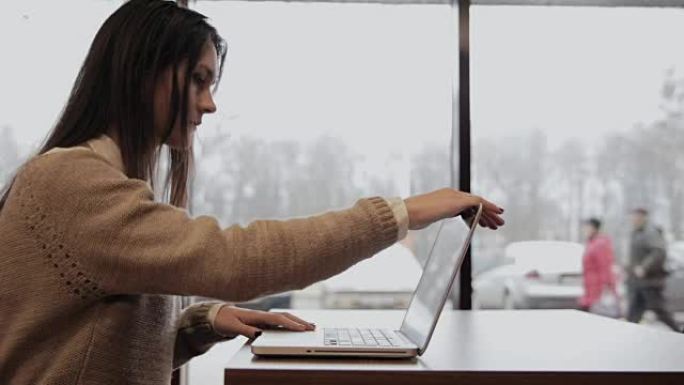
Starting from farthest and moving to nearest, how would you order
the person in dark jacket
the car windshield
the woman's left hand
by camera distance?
the person in dark jacket → the car windshield → the woman's left hand

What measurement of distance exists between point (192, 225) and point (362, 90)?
1656 millimetres

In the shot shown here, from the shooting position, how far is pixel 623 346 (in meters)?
1.07

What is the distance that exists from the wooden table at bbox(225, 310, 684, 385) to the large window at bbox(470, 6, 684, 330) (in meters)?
1.27

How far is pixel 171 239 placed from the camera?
0.88 metres

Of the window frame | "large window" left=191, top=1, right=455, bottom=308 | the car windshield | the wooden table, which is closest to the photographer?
the wooden table

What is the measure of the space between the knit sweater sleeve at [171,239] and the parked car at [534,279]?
5.27 ft

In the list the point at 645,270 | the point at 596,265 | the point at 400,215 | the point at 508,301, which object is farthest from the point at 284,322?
the point at 645,270

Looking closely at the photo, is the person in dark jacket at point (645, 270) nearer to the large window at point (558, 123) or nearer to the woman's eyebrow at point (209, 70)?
the large window at point (558, 123)

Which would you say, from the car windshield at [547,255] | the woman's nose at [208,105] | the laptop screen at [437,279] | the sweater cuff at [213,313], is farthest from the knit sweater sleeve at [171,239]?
the car windshield at [547,255]

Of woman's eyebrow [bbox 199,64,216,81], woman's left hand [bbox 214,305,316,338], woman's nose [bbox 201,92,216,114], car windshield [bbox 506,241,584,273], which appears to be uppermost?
woman's eyebrow [bbox 199,64,216,81]

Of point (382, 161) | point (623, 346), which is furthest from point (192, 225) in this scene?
→ point (382, 161)

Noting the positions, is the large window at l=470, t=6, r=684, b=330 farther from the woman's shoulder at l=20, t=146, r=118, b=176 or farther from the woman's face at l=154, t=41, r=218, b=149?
the woman's shoulder at l=20, t=146, r=118, b=176

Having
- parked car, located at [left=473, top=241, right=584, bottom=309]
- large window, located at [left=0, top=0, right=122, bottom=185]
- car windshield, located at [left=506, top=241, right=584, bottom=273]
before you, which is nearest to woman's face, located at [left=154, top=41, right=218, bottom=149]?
large window, located at [left=0, top=0, right=122, bottom=185]

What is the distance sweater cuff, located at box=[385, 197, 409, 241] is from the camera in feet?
3.05
